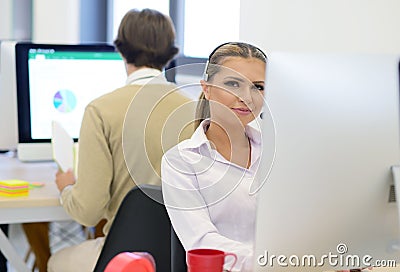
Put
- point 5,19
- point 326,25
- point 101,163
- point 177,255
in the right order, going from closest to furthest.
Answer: point 177,255 < point 101,163 < point 326,25 < point 5,19

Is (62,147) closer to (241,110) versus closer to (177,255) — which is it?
(177,255)

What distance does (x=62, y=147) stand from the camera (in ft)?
8.64

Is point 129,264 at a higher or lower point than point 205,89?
lower

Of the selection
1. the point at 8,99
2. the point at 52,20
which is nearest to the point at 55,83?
the point at 8,99

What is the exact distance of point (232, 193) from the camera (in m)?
1.60

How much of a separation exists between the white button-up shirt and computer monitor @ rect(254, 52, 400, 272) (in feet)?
0.97

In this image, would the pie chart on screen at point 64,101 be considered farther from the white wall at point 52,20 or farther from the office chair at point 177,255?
the white wall at point 52,20

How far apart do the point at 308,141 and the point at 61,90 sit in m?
1.89

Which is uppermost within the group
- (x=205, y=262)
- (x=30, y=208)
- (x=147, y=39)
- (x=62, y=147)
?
(x=147, y=39)

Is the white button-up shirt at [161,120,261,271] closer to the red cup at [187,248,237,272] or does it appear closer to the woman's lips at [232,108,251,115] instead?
the woman's lips at [232,108,251,115]

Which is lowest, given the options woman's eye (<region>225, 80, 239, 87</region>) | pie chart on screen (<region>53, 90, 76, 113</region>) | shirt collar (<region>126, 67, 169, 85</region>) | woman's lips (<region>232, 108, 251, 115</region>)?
pie chart on screen (<region>53, 90, 76, 113</region>)

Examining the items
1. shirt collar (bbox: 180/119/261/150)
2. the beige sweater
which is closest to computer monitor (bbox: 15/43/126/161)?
the beige sweater

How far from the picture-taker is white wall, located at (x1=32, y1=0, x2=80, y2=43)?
4.94 m

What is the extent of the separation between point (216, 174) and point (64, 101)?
59.8 inches
